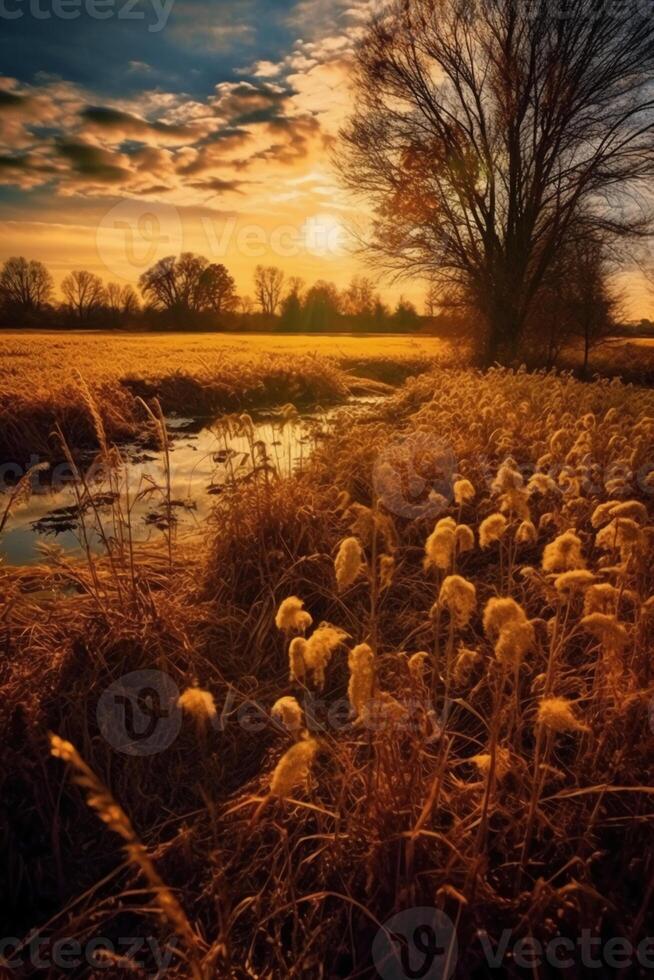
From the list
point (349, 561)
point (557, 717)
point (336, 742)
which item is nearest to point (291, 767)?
point (349, 561)

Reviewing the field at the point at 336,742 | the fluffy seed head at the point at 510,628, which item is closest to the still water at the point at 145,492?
the field at the point at 336,742

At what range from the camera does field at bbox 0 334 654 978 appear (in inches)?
60.7

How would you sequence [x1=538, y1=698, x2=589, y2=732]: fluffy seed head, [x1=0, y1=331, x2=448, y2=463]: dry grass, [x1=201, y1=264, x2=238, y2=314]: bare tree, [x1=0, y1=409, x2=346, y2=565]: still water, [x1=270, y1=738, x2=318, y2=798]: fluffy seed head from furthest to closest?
[x1=201, y1=264, x2=238, y2=314]: bare tree → [x1=0, y1=331, x2=448, y2=463]: dry grass → [x1=0, y1=409, x2=346, y2=565]: still water → [x1=538, y1=698, x2=589, y2=732]: fluffy seed head → [x1=270, y1=738, x2=318, y2=798]: fluffy seed head

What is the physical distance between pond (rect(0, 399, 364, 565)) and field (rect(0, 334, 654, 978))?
1.39 ft

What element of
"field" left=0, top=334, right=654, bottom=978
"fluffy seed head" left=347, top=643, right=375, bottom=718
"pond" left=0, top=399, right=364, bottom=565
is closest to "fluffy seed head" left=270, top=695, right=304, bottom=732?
"field" left=0, top=334, right=654, bottom=978

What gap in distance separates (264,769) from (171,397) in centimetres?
1033

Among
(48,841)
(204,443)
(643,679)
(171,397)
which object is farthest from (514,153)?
(48,841)

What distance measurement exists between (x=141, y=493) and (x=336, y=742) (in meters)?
1.99

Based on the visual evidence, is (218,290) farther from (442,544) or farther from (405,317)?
(442,544)

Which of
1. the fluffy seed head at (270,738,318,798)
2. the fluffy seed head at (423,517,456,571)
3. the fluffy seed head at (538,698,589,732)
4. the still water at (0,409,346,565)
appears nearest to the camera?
the fluffy seed head at (270,738,318,798)

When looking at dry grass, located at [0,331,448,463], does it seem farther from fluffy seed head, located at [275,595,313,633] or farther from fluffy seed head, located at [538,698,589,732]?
fluffy seed head, located at [538,698,589,732]

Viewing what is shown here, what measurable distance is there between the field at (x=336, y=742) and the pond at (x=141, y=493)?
1.39 ft

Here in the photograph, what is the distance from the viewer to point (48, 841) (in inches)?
84.3

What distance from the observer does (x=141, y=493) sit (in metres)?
3.49
